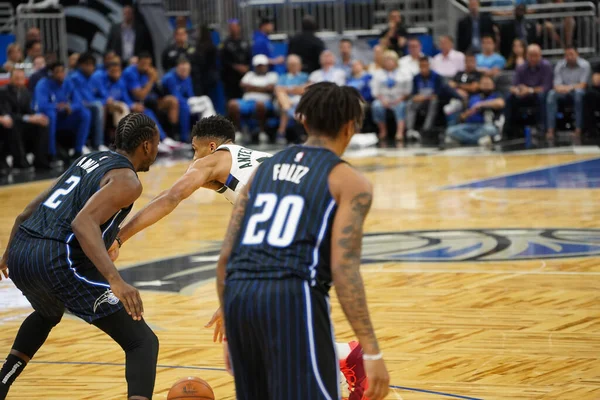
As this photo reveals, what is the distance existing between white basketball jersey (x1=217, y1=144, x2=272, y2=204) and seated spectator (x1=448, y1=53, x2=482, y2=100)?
49.0ft

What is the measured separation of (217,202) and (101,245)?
9.39 metres

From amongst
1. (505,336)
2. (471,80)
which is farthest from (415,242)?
(471,80)

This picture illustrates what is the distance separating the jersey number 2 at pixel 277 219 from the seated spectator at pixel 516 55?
17.2m

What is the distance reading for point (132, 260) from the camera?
10.0m

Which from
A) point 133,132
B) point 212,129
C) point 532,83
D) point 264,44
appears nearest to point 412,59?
point 532,83

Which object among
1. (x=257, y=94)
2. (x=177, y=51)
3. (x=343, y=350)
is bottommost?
(x=343, y=350)

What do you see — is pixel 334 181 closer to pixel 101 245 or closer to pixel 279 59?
pixel 101 245

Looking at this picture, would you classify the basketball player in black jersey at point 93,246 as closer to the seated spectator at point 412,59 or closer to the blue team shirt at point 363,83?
the blue team shirt at point 363,83

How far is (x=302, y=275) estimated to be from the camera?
3.64 meters

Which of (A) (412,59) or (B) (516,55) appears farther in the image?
(A) (412,59)

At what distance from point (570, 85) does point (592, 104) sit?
20.4 inches

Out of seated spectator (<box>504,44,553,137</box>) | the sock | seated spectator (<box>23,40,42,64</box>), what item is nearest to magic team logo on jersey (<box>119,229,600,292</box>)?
the sock

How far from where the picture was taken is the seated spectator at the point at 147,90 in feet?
66.3

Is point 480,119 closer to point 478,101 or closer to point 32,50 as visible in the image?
point 478,101
